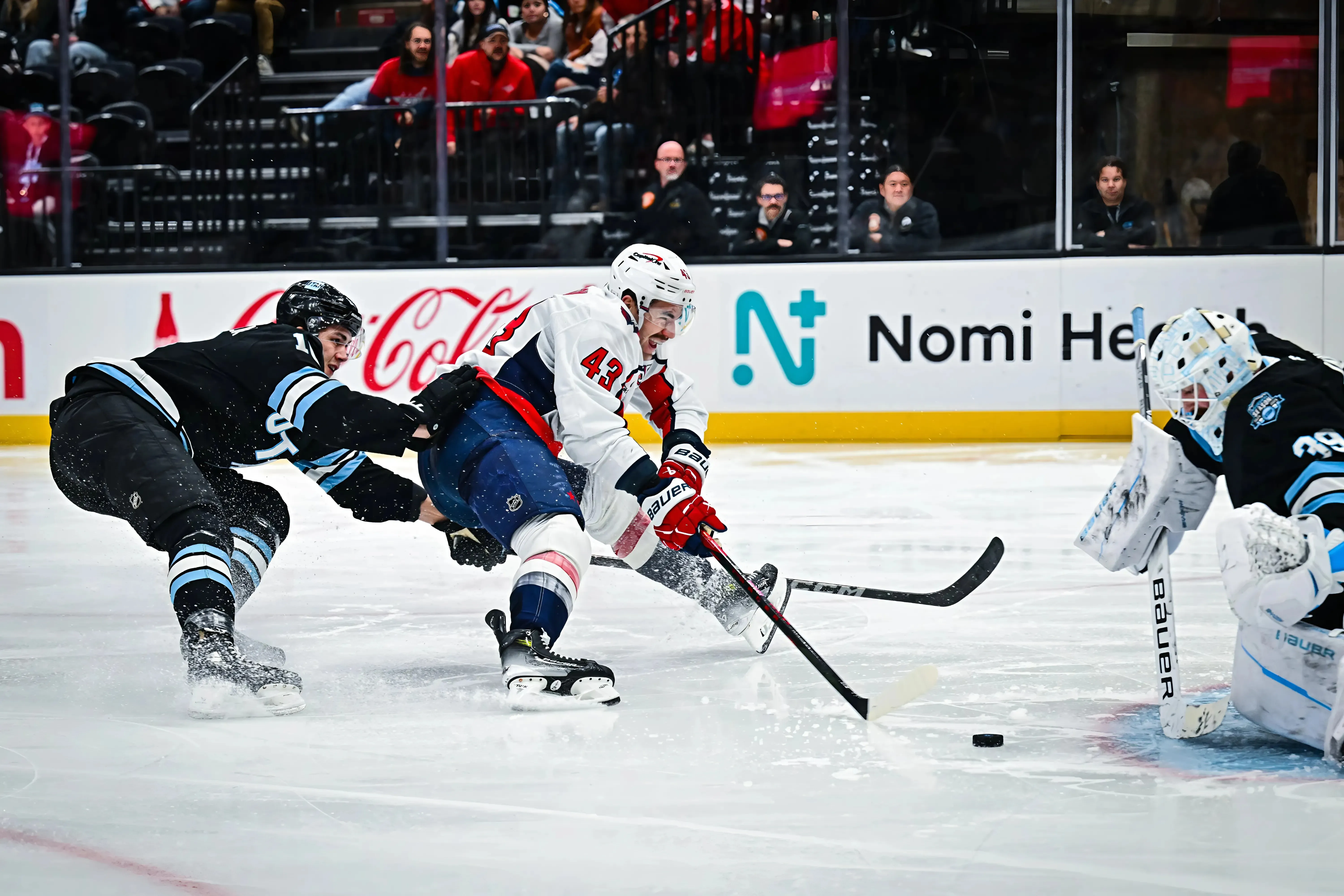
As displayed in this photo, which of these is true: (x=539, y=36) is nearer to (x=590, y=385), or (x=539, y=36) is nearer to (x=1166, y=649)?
(x=590, y=385)

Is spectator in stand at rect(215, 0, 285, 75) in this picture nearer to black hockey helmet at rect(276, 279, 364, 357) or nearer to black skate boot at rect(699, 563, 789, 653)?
black hockey helmet at rect(276, 279, 364, 357)

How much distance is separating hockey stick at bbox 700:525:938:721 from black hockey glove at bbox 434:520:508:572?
0.54 metres

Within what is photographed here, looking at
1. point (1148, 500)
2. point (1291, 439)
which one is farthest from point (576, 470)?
point (1291, 439)

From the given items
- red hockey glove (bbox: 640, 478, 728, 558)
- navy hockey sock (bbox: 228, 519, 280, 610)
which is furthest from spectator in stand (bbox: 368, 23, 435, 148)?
red hockey glove (bbox: 640, 478, 728, 558)

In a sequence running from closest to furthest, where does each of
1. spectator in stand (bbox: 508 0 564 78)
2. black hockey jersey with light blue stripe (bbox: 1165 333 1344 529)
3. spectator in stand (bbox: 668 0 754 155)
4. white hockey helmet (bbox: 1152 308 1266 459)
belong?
black hockey jersey with light blue stripe (bbox: 1165 333 1344 529)
white hockey helmet (bbox: 1152 308 1266 459)
spectator in stand (bbox: 668 0 754 155)
spectator in stand (bbox: 508 0 564 78)

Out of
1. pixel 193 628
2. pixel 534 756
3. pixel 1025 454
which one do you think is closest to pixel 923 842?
pixel 534 756

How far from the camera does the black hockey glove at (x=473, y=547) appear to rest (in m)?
3.21

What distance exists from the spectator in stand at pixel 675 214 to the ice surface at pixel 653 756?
12.1 ft

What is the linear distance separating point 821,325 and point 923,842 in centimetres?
580

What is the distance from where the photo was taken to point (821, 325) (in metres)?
7.66

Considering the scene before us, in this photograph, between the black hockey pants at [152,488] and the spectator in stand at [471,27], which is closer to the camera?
the black hockey pants at [152,488]

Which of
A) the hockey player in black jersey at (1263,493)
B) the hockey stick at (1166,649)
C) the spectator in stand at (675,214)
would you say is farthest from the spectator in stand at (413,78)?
the hockey player in black jersey at (1263,493)

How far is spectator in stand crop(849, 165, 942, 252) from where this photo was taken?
769 cm

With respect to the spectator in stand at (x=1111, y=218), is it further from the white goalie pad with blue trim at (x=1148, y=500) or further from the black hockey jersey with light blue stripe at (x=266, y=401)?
the black hockey jersey with light blue stripe at (x=266, y=401)
